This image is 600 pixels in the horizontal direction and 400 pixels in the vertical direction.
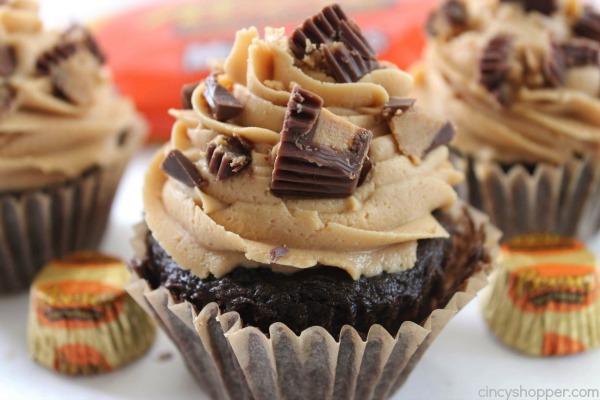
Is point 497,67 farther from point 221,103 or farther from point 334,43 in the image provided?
point 221,103

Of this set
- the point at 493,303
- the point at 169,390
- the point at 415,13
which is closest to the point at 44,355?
the point at 169,390

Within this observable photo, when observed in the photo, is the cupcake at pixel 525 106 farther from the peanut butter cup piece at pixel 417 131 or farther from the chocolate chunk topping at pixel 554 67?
the peanut butter cup piece at pixel 417 131

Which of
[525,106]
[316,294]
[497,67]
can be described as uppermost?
[497,67]

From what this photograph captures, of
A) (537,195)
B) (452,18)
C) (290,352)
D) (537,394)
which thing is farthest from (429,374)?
(452,18)

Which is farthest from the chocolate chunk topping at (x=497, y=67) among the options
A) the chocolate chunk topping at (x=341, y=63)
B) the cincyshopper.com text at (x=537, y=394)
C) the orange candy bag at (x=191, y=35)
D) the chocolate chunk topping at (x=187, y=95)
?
the chocolate chunk topping at (x=187, y=95)

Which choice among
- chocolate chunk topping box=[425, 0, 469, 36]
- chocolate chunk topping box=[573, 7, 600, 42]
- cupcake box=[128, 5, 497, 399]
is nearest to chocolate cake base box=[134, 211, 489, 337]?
cupcake box=[128, 5, 497, 399]

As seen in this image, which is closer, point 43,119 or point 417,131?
point 417,131

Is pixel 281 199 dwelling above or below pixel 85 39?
below
